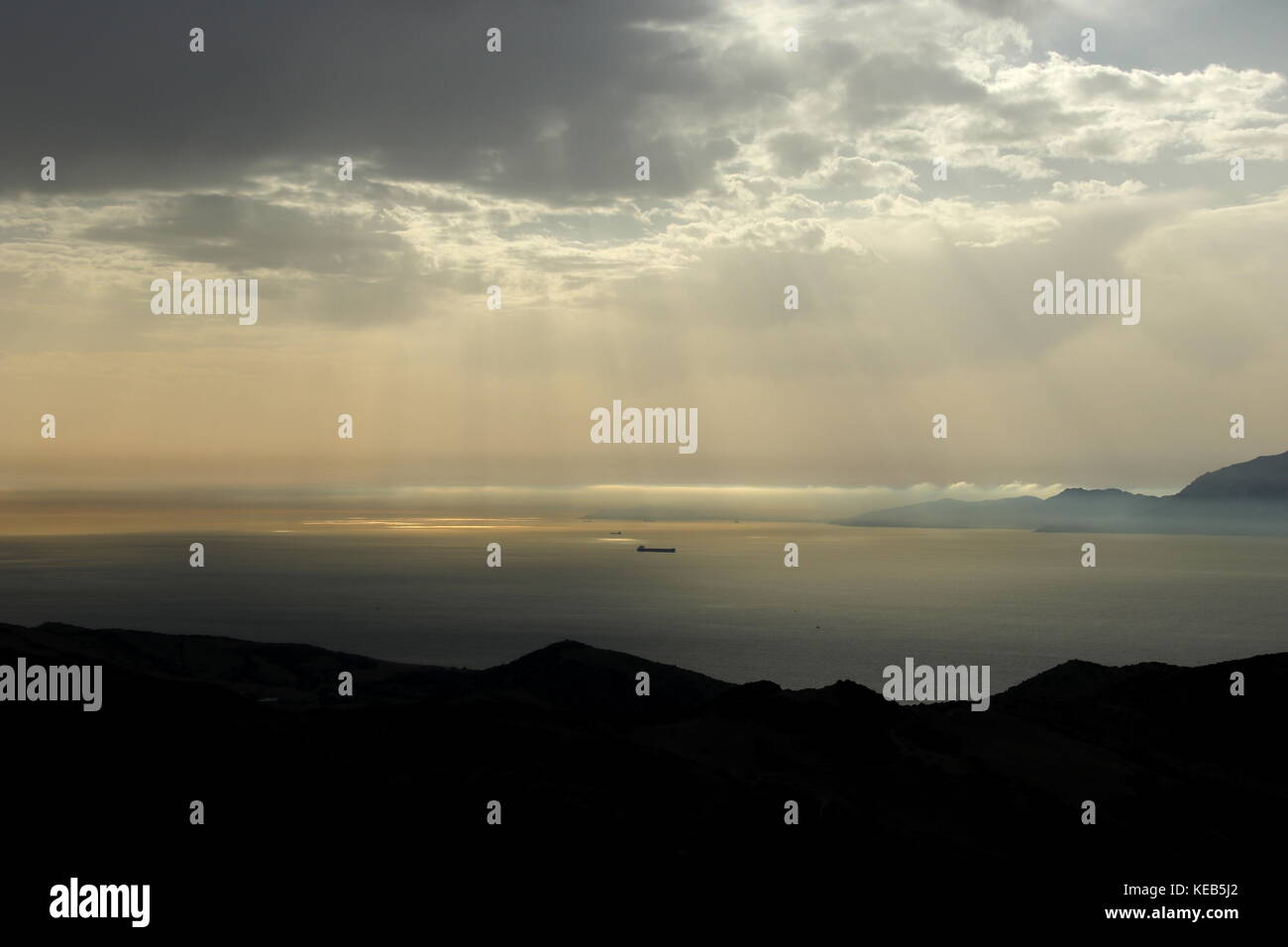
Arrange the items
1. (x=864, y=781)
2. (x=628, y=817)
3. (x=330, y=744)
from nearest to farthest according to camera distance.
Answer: (x=628, y=817) < (x=330, y=744) < (x=864, y=781)

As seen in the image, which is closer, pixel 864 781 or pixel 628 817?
pixel 628 817

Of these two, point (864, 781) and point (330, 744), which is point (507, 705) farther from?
point (864, 781)

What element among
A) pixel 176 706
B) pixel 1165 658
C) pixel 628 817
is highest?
pixel 176 706
